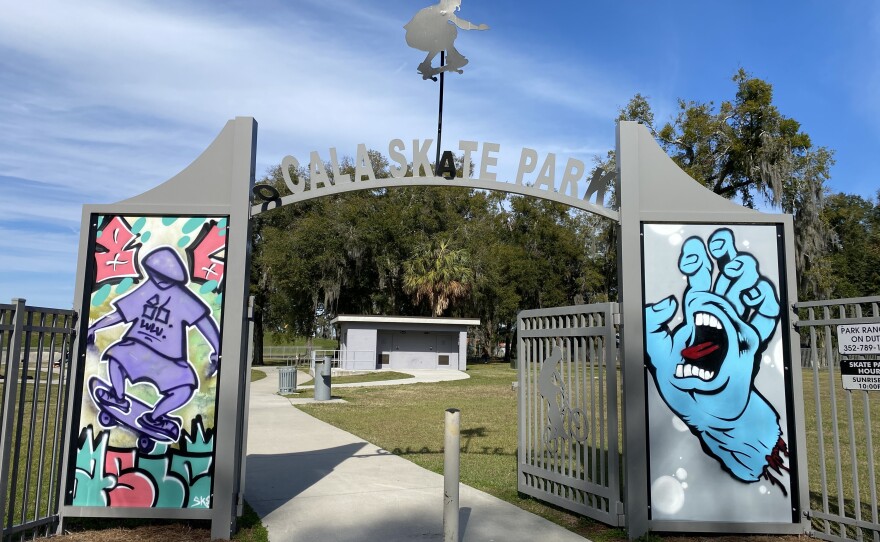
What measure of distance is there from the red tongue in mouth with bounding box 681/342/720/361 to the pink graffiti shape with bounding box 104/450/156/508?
16.4ft

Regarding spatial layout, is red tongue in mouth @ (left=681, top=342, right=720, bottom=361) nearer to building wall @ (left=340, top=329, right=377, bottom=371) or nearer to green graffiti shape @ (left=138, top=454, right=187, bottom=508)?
green graffiti shape @ (left=138, top=454, right=187, bottom=508)

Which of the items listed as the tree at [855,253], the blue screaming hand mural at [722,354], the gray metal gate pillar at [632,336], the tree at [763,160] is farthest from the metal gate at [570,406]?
the tree at [855,253]

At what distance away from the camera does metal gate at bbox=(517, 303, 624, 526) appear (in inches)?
238

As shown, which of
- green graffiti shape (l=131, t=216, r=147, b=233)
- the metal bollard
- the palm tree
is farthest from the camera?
the palm tree

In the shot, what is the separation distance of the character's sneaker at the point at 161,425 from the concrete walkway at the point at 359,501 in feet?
4.06

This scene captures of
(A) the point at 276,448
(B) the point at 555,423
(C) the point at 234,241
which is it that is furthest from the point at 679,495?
(A) the point at 276,448

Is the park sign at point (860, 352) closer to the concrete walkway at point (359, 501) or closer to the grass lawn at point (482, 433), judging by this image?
the grass lawn at point (482, 433)

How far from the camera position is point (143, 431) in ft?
19.4

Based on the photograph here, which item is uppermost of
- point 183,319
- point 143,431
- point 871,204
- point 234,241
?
point 871,204

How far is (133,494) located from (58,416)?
951mm

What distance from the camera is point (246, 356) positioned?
620cm

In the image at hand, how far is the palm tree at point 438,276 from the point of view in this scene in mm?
40781

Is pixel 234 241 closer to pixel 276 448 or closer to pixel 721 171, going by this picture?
pixel 276 448

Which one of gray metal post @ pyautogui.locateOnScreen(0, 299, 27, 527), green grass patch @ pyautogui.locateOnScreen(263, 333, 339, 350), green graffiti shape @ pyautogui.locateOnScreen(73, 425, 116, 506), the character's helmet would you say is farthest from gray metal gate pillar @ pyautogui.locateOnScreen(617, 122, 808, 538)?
green grass patch @ pyautogui.locateOnScreen(263, 333, 339, 350)
